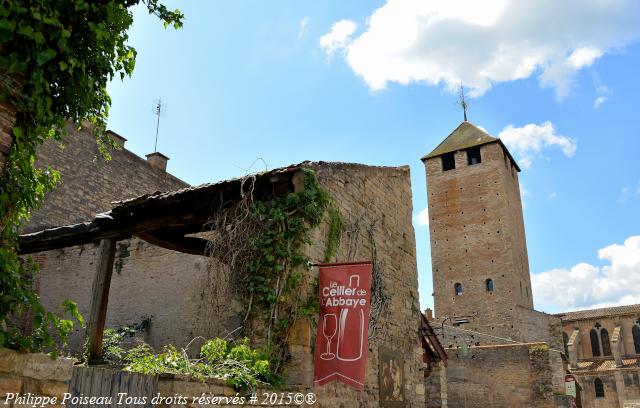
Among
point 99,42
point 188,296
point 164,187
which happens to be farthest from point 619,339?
point 99,42

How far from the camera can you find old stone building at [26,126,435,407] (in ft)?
23.7

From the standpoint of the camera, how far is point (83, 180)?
16688mm

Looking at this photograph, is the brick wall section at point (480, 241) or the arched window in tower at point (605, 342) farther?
the arched window in tower at point (605, 342)

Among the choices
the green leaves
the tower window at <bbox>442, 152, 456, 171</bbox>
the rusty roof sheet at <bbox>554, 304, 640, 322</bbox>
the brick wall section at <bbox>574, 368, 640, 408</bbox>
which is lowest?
the brick wall section at <bbox>574, 368, 640, 408</bbox>

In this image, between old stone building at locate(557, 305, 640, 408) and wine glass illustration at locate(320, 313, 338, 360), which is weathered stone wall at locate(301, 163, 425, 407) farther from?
old stone building at locate(557, 305, 640, 408)

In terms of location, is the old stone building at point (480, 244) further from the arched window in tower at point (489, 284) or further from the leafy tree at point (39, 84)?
the leafy tree at point (39, 84)

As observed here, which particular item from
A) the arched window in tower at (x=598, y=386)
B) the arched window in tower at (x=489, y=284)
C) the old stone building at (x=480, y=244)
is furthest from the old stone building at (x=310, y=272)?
the arched window in tower at (x=598, y=386)

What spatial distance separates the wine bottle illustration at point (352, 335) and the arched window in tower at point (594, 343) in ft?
151

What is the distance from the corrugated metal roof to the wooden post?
34.0 m

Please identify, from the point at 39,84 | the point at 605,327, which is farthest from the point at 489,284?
the point at 39,84

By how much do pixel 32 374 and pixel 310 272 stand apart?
155 inches

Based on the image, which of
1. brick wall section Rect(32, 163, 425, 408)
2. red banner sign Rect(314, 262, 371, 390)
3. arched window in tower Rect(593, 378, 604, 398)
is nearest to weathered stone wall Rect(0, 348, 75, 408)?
brick wall section Rect(32, 163, 425, 408)

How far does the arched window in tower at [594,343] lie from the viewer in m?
45.5

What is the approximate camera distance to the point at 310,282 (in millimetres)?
7023
